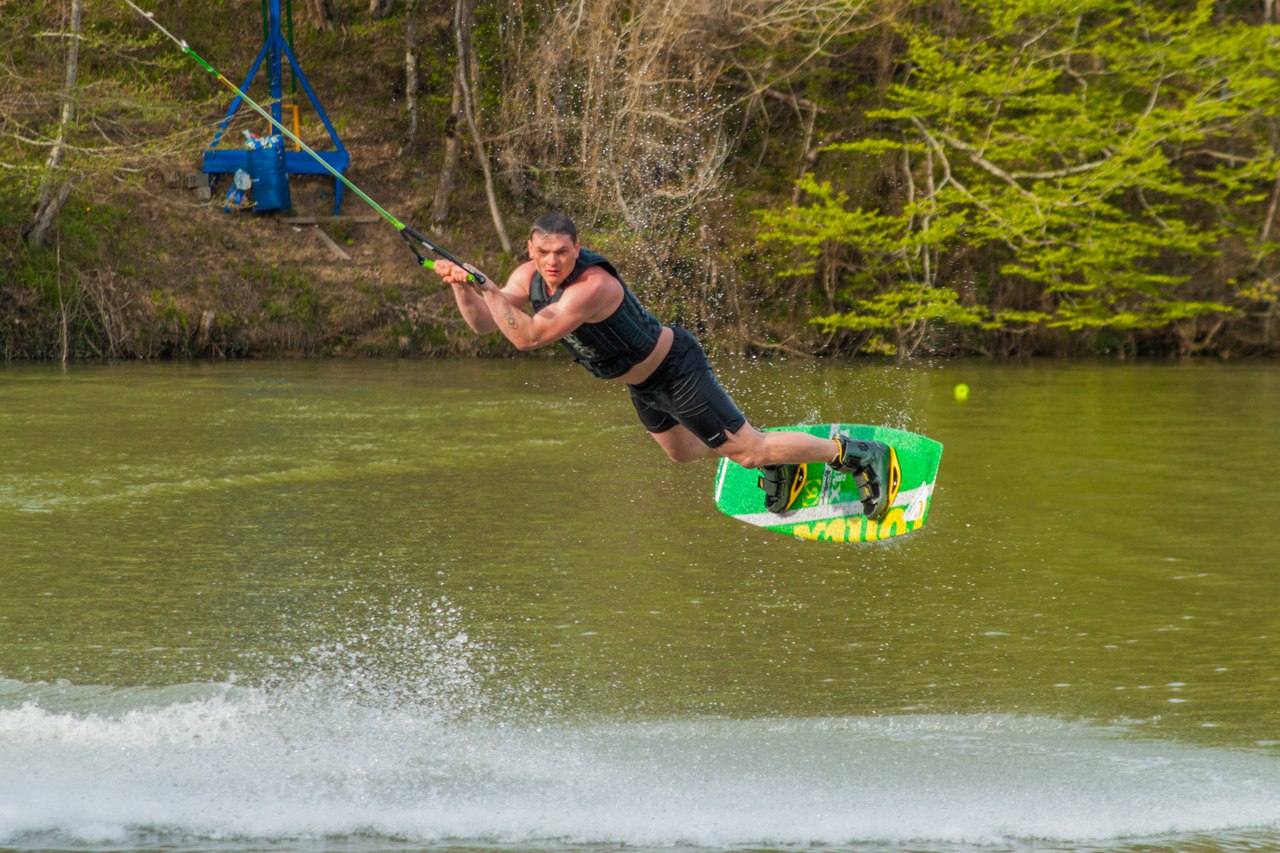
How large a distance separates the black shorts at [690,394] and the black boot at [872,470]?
90 centimetres

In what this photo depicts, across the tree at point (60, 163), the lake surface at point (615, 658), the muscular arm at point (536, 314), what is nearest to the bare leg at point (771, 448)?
the lake surface at point (615, 658)

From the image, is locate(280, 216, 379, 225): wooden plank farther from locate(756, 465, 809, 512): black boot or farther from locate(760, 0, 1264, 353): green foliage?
locate(756, 465, 809, 512): black boot

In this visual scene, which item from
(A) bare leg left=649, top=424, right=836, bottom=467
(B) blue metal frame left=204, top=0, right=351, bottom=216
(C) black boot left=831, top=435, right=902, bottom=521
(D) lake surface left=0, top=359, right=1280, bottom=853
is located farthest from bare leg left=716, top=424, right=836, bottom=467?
(B) blue metal frame left=204, top=0, right=351, bottom=216

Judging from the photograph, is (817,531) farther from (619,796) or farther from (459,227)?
(459,227)

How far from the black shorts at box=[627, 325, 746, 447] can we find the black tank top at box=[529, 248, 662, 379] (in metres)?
0.15

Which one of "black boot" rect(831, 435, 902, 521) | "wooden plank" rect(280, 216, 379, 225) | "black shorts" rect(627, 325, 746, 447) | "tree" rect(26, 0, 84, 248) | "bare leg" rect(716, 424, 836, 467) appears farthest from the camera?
"wooden plank" rect(280, 216, 379, 225)

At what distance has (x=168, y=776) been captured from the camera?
4.31 m

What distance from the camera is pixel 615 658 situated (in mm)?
5508

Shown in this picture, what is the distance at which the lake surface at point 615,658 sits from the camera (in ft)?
13.4

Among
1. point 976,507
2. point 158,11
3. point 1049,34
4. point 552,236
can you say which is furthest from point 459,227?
point 552,236

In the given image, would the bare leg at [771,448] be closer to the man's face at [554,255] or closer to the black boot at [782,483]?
the black boot at [782,483]

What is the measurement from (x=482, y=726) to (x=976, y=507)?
15.1ft

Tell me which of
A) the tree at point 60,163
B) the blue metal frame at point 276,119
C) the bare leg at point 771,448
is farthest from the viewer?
the blue metal frame at point 276,119

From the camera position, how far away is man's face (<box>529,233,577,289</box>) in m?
5.14
